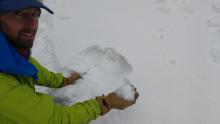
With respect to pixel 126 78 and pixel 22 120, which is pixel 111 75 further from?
pixel 22 120

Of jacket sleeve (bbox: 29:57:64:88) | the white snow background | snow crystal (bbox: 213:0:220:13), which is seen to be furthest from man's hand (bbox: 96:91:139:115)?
snow crystal (bbox: 213:0:220:13)

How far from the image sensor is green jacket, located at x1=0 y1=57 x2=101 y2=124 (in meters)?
1.45

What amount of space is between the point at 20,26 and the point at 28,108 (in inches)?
13.3

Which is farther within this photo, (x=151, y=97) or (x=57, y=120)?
(x=151, y=97)

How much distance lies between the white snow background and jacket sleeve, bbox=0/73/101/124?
0.49 metres

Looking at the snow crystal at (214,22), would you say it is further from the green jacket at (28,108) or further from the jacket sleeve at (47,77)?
the green jacket at (28,108)

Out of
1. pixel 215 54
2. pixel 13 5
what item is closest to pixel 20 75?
pixel 13 5

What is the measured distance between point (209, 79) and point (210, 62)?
0.44ft

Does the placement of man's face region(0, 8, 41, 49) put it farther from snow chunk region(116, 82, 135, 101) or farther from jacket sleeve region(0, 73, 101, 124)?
snow chunk region(116, 82, 135, 101)

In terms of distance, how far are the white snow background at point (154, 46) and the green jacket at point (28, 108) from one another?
41 cm

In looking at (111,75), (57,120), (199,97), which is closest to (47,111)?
(57,120)

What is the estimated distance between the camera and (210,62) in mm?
2316

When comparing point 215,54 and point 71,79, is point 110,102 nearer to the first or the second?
point 71,79

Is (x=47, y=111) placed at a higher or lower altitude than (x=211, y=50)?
higher
